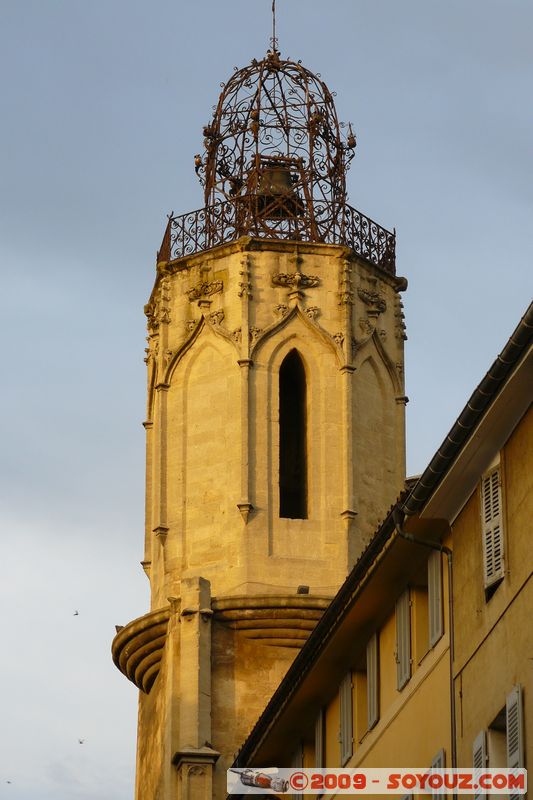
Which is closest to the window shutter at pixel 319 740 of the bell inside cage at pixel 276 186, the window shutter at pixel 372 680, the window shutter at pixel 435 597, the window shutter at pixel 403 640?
the window shutter at pixel 372 680

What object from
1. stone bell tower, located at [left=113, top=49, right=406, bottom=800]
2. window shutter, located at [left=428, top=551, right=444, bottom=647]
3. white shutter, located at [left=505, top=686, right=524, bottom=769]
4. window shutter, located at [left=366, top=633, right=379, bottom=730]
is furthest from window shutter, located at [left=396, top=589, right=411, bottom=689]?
stone bell tower, located at [left=113, top=49, right=406, bottom=800]

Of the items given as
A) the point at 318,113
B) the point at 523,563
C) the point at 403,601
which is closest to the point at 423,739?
the point at 403,601

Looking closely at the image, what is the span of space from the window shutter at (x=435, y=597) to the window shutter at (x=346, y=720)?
12.9 ft

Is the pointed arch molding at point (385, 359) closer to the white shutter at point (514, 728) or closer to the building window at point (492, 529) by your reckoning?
the building window at point (492, 529)

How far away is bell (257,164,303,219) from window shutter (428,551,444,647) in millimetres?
21307

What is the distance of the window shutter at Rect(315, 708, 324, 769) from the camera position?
Result: 3556 cm

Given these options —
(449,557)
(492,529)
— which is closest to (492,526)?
(492,529)

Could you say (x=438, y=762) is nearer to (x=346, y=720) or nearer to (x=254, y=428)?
(x=346, y=720)

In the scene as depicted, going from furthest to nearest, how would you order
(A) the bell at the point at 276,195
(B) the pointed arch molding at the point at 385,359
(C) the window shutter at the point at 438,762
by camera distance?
(A) the bell at the point at 276,195 → (B) the pointed arch molding at the point at 385,359 → (C) the window shutter at the point at 438,762

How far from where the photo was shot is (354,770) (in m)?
33.2

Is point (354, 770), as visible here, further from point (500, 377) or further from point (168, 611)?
point (168, 611)

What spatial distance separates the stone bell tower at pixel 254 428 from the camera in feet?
152

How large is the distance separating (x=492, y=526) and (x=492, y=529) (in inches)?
1.2

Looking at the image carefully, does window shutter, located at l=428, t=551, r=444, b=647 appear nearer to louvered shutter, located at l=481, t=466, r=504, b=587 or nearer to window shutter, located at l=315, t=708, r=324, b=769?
louvered shutter, located at l=481, t=466, r=504, b=587
